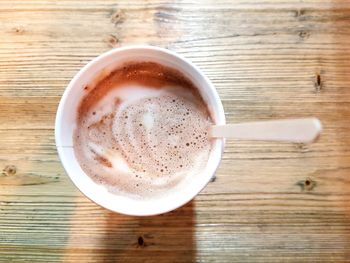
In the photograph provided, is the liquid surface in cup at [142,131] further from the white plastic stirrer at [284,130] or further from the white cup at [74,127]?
the white plastic stirrer at [284,130]

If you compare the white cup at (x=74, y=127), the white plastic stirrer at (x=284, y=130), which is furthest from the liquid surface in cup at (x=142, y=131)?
the white plastic stirrer at (x=284, y=130)

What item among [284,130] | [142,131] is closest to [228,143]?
[142,131]

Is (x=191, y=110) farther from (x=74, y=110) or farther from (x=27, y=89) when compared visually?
(x=27, y=89)

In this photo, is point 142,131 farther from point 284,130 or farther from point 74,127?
point 284,130

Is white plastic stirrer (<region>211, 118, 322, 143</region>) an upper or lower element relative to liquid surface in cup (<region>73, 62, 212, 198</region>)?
lower

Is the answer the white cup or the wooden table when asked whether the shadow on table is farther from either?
the white cup

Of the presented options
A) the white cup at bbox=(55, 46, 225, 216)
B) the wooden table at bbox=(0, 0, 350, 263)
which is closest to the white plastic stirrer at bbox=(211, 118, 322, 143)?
the white cup at bbox=(55, 46, 225, 216)
